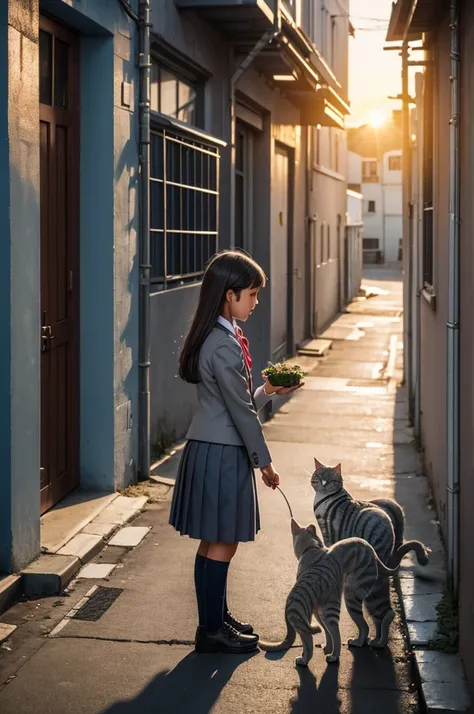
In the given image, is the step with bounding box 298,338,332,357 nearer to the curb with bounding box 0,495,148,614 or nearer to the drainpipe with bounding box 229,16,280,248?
the drainpipe with bounding box 229,16,280,248

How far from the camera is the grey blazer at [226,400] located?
5.18 m

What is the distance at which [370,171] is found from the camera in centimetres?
7050

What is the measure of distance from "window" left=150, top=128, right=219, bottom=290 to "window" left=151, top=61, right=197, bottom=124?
33 cm

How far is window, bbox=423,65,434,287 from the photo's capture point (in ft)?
30.9

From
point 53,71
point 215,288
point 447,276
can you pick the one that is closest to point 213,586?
point 215,288

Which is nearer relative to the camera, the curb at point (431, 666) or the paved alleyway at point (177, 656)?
the curb at point (431, 666)

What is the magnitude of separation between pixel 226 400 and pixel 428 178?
16.9 ft

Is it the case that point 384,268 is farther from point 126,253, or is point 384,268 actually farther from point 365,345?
point 126,253

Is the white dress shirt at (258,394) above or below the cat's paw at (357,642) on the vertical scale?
above

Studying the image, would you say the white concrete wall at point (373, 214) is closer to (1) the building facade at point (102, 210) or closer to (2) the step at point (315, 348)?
(2) the step at point (315, 348)

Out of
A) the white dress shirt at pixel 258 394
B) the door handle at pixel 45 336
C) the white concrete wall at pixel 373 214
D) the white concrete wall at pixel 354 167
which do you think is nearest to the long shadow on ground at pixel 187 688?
the white dress shirt at pixel 258 394

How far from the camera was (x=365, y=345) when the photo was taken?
22.5 meters

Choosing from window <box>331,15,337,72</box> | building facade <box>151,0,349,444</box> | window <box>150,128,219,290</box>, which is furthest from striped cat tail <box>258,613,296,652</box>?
window <box>331,15,337,72</box>

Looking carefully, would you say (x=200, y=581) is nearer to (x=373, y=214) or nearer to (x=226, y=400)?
(x=226, y=400)
